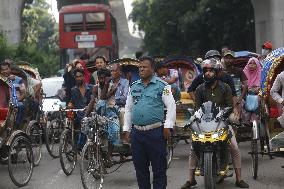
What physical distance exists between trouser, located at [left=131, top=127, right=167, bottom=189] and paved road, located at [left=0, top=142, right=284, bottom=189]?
170 centimetres

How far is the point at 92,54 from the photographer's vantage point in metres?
23.6

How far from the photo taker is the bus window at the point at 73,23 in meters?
24.2

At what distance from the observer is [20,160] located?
8.88 m

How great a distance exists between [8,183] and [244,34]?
28.1 m

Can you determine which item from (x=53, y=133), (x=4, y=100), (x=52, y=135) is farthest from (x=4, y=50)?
(x=4, y=100)

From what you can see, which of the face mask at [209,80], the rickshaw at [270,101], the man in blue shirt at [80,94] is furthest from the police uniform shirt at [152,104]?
the man in blue shirt at [80,94]

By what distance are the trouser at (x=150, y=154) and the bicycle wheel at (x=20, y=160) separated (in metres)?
2.31

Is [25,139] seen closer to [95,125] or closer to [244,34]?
[95,125]

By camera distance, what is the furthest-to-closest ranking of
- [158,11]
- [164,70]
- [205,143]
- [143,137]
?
[158,11] → [164,70] → [205,143] → [143,137]

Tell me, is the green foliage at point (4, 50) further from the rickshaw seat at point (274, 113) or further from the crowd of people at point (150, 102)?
the rickshaw seat at point (274, 113)

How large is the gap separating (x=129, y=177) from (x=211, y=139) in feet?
8.22

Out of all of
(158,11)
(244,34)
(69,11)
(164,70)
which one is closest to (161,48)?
(158,11)

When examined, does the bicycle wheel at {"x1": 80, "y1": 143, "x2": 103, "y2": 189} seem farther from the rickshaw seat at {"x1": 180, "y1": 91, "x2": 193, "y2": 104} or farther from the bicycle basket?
the rickshaw seat at {"x1": 180, "y1": 91, "x2": 193, "y2": 104}

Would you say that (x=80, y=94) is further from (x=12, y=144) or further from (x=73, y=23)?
(x=73, y=23)
